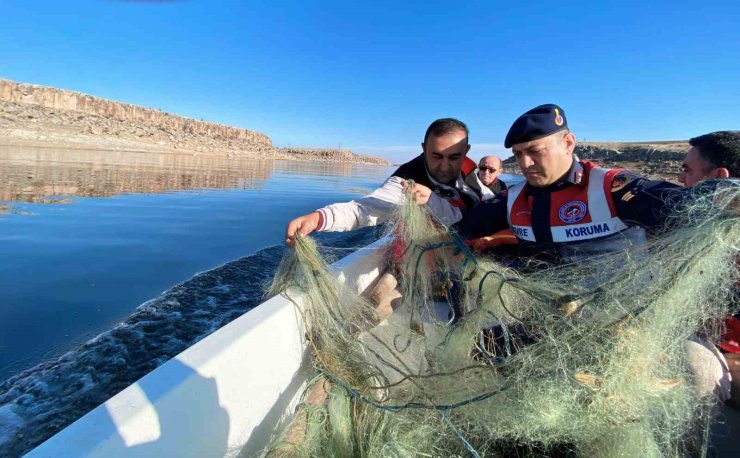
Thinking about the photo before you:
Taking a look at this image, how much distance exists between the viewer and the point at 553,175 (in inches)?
97.3

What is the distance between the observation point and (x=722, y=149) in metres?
2.35

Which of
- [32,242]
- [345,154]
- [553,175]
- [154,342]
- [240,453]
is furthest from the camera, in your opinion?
[345,154]

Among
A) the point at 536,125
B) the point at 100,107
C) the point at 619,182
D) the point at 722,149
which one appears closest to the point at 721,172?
the point at 722,149

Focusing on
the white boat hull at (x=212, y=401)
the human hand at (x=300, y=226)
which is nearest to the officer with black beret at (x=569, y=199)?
the human hand at (x=300, y=226)

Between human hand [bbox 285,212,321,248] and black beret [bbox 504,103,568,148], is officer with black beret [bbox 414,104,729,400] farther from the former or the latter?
human hand [bbox 285,212,321,248]

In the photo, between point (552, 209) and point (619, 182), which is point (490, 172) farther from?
point (619, 182)

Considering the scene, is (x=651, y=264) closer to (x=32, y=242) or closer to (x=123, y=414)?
(x=123, y=414)

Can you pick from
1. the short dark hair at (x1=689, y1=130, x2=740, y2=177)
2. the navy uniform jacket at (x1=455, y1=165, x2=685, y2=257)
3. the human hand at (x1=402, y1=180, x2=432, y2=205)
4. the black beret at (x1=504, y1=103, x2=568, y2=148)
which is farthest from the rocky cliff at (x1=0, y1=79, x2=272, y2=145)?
the short dark hair at (x1=689, y1=130, x2=740, y2=177)

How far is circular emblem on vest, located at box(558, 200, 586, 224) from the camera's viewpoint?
238 centimetres

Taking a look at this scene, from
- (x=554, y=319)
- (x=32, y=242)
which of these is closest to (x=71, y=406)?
(x=554, y=319)

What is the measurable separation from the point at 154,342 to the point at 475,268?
9.90ft

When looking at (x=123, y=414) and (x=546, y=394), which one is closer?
(x=123, y=414)

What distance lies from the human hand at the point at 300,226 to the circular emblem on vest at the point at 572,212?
69.1 inches

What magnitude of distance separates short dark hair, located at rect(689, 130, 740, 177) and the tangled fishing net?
96 centimetres
